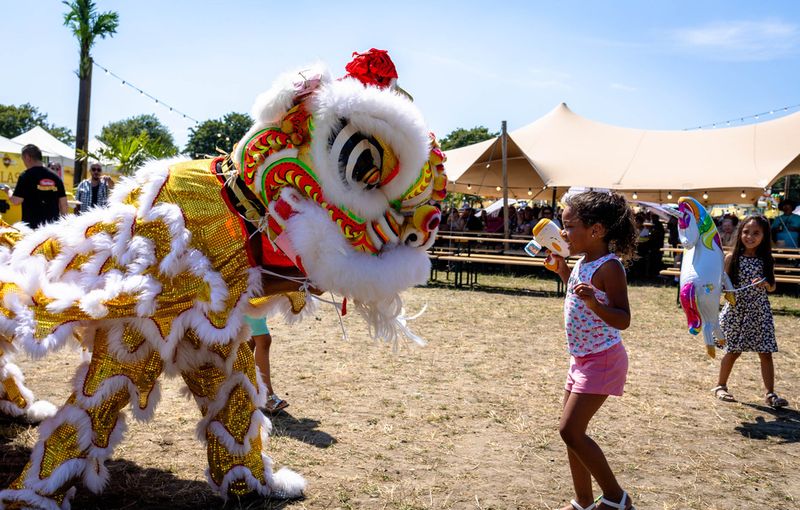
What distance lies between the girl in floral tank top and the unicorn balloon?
2030 millimetres

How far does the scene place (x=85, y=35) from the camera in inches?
530

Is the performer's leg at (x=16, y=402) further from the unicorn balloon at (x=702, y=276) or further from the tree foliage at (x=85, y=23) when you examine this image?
the tree foliage at (x=85, y=23)

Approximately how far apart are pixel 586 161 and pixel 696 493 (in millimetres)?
14988

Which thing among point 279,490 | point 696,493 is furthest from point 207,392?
point 696,493

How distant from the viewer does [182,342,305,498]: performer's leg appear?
3006 mm

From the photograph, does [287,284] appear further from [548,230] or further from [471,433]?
[471,433]

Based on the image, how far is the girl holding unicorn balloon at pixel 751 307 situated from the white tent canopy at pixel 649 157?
10.5 meters

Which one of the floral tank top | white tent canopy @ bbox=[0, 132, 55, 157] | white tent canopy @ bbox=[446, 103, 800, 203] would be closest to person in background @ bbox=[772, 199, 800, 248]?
white tent canopy @ bbox=[446, 103, 800, 203]

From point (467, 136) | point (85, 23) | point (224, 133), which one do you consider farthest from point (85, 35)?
point (467, 136)

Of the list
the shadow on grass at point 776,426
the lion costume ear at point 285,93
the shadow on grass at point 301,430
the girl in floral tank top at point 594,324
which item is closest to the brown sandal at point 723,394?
the shadow on grass at point 776,426

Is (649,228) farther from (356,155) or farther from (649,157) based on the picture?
(356,155)

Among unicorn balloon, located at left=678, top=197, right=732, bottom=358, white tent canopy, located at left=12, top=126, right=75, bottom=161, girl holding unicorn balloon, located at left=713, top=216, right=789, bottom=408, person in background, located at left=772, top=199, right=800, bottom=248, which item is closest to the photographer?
unicorn balloon, located at left=678, top=197, right=732, bottom=358

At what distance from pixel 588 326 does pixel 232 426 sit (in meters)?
1.62

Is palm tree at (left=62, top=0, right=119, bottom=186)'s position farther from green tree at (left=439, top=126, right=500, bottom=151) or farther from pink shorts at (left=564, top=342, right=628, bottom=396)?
green tree at (left=439, top=126, right=500, bottom=151)
